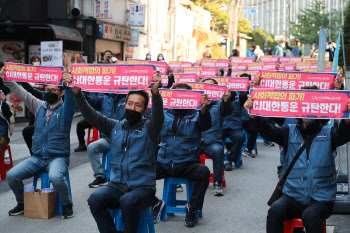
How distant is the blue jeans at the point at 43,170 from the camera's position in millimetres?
6570

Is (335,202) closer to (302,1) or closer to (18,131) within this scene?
(18,131)

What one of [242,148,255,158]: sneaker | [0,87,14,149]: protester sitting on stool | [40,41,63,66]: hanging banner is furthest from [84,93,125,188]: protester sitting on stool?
[40,41,63,66]: hanging banner

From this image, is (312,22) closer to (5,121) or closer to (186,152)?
(5,121)

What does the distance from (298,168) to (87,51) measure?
1890 centimetres

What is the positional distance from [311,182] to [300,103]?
72cm

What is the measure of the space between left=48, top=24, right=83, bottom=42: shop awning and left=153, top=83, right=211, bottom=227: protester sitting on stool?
42.2ft

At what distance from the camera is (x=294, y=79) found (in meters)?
6.65

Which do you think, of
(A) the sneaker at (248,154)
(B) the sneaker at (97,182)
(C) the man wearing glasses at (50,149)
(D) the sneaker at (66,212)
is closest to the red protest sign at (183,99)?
(C) the man wearing glasses at (50,149)

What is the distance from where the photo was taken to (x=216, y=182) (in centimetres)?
816

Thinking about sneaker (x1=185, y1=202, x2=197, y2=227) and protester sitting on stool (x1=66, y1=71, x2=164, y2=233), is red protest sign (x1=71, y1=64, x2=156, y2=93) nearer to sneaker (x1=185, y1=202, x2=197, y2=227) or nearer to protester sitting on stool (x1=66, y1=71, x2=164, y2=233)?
protester sitting on stool (x1=66, y1=71, x2=164, y2=233)

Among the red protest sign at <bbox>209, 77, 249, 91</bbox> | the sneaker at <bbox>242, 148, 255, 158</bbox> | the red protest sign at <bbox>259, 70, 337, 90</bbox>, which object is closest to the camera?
the red protest sign at <bbox>259, 70, 337, 90</bbox>

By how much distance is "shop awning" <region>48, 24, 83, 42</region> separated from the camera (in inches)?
754

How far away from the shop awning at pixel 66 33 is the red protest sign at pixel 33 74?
11965 millimetres

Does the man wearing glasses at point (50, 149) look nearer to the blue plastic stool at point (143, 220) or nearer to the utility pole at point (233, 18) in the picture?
the blue plastic stool at point (143, 220)
